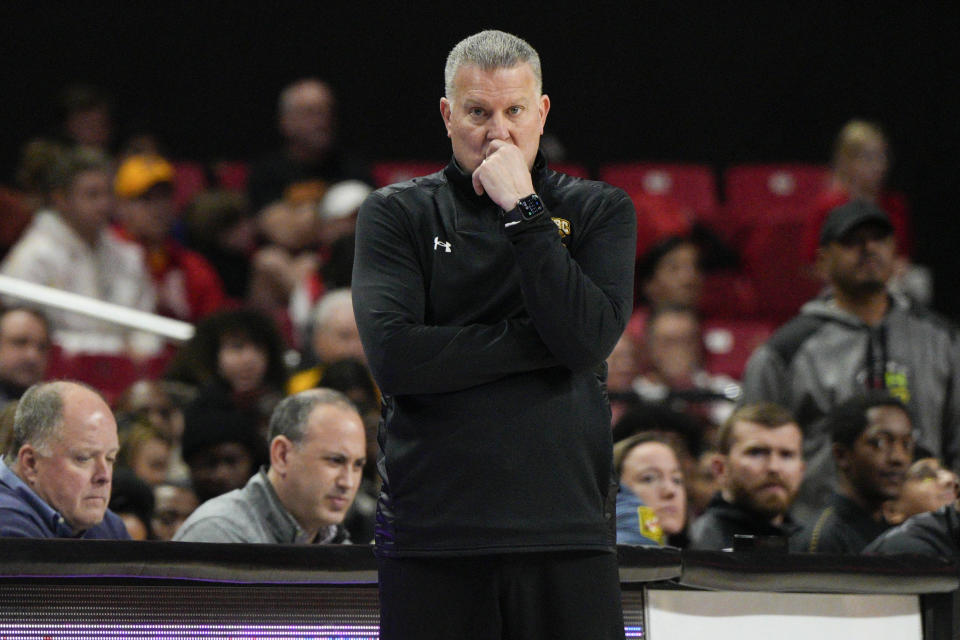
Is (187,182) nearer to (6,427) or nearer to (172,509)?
(172,509)

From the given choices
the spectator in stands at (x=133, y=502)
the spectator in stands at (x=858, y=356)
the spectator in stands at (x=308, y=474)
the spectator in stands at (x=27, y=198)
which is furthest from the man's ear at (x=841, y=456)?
the spectator in stands at (x=27, y=198)

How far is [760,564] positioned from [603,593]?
1214mm

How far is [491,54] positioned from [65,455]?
179 cm

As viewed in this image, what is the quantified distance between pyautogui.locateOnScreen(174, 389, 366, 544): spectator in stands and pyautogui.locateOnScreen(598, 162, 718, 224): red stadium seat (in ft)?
18.1

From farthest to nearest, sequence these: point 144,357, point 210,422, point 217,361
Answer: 1. point 144,357
2. point 217,361
3. point 210,422

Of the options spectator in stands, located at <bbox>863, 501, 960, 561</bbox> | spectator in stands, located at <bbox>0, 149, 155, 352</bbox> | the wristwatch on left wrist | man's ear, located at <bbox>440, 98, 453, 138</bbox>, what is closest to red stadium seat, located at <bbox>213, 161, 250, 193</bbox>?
spectator in stands, located at <bbox>0, 149, 155, 352</bbox>

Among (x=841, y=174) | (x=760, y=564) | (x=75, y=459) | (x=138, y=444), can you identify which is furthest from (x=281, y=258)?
(x=760, y=564)

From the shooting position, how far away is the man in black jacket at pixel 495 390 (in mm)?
2465

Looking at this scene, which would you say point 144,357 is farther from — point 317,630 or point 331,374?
point 317,630

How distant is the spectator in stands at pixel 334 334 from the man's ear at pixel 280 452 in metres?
1.83

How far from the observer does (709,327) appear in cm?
887

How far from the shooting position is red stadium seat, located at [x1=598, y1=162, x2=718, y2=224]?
32.2 feet

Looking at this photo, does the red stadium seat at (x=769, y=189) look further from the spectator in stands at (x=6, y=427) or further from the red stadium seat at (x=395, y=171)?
the spectator in stands at (x=6, y=427)

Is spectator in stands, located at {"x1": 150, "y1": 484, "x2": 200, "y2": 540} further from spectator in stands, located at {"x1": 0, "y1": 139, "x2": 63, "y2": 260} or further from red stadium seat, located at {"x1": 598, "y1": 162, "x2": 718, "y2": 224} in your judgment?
red stadium seat, located at {"x1": 598, "y1": 162, "x2": 718, "y2": 224}
